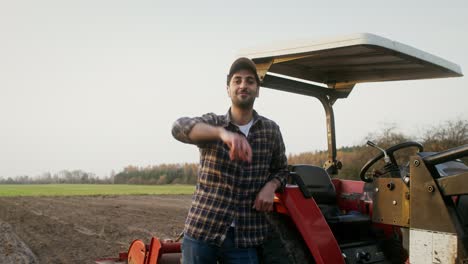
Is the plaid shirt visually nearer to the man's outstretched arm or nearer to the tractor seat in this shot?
the man's outstretched arm

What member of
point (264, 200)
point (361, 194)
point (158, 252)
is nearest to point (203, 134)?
point (264, 200)

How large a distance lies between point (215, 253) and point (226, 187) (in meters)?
0.34

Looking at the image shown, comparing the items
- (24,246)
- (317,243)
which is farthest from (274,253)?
(24,246)

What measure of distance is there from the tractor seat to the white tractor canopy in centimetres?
68

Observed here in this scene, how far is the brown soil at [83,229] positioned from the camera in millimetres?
9344

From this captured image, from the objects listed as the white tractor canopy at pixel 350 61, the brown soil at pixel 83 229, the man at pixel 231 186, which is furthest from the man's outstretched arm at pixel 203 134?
the brown soil at pixel 83 229

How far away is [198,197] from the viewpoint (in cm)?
267

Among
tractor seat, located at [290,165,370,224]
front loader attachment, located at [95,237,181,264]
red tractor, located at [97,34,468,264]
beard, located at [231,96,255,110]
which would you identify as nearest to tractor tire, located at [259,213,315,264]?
red tractor, located at [97,34,468,264]

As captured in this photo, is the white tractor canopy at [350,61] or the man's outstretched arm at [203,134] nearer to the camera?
the man's outstretched arm at [203,134]

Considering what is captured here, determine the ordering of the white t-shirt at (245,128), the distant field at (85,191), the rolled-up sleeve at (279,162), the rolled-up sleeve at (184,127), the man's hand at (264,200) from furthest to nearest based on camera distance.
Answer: the distant field at (85,191) → the rolled-up sleeve at (279,162) → the white t-shirt at (245,128) → the man's hand at (264,200) → the rolled-up sleeve at (184,127)

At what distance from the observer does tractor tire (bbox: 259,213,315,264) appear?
2.98 meters

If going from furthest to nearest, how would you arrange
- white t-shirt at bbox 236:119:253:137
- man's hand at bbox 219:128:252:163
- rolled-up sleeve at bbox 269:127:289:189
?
rolled-up sleeve at bbox 269:127:289:189
white t-shirt at bbox 236:119:253:137
man's hand at bbox 219:128:252:163

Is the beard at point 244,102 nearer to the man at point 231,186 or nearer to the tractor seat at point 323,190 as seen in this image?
the man at point 231,186

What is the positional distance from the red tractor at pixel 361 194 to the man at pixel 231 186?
412mm
